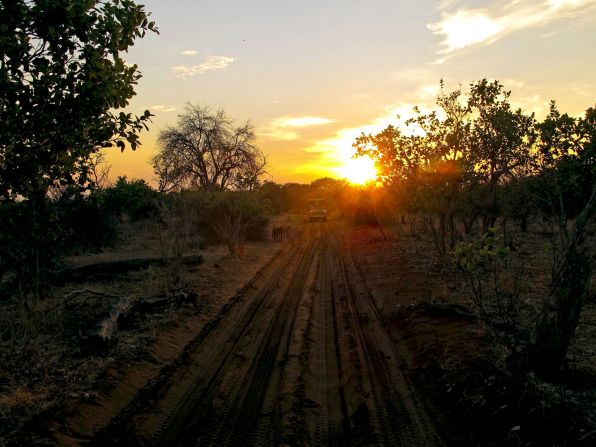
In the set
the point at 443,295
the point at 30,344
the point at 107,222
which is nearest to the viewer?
the point at 30,344

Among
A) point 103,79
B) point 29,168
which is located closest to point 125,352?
point 29,168

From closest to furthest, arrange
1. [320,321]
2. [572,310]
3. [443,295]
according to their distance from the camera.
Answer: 1. [572,310]
2. [320,321]
3. [443,295]

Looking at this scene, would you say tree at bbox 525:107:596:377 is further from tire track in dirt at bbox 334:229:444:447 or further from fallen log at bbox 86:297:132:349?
fallen log at bbox 86:297:132:349

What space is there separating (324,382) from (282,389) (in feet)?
2.62

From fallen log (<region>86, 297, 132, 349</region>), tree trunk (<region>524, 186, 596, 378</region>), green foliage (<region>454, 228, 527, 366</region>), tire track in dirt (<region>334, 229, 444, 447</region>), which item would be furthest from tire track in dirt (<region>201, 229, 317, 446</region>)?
tree trunk (<region>524, 186, 596, 378</region>)

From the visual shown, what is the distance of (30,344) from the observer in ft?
25.4

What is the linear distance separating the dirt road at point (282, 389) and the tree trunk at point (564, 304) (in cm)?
185

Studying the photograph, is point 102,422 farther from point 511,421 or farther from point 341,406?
point 511,421

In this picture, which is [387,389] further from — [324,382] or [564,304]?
[564,304]

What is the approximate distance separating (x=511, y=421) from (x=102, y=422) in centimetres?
519

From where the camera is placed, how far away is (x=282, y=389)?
6867mm

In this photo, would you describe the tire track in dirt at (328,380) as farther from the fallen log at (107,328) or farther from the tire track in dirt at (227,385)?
the fallen log at (107,328)

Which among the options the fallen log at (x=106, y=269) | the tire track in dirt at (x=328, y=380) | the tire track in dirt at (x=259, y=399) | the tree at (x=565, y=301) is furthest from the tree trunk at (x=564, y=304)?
the fallen log at (x=106, y=269)

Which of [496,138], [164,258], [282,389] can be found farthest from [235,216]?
[282,389]
